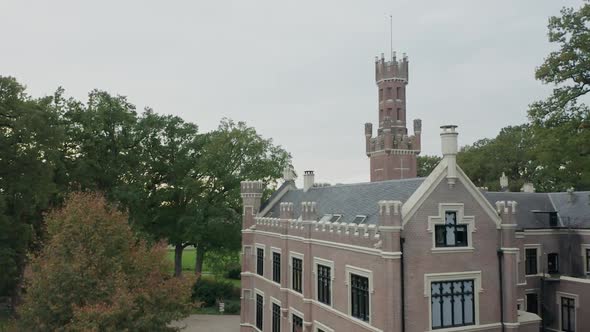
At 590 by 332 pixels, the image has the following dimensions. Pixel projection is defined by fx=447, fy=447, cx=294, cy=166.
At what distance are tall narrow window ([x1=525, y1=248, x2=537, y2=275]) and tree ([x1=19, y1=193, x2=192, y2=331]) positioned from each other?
898 inches

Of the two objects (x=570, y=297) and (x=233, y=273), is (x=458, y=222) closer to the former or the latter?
(x=570, y=297)

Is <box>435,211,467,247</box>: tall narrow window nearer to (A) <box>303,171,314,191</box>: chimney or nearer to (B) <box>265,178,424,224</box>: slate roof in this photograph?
(B) <box>265,178,424,224</box>: slate roof

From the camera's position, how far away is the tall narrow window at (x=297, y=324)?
26.3 meters

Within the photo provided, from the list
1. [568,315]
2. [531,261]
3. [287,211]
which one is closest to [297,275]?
[287,211]

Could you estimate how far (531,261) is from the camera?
30203 millimetres

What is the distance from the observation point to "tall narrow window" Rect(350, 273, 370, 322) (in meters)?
19.8

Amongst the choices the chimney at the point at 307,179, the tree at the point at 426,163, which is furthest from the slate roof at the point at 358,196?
the tree at the point at 426,163

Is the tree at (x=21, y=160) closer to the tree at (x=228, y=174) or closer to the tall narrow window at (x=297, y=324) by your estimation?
the tree at (x=228, y=174)

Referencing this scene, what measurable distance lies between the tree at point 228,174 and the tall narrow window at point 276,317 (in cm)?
1645

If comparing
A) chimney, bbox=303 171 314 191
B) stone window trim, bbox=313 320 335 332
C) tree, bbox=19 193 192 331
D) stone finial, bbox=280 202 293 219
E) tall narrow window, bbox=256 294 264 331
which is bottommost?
tall narrow window, bbox=256 294 264 331

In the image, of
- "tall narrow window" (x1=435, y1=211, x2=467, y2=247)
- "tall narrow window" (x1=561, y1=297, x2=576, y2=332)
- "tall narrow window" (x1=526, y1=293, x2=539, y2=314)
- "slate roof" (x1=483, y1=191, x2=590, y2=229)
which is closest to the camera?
"tall narrow window" (x1=435, y1=211, x2=467, y2=247)

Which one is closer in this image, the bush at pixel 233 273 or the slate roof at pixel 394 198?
the slate roof at pixel 394 198

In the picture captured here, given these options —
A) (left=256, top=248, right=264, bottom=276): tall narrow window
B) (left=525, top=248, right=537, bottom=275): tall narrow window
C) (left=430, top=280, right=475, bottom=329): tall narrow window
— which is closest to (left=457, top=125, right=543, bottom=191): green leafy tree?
(left=525, top=248, right=537, bottom=275): tall narrow window

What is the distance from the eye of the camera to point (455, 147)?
1986 centimetres
